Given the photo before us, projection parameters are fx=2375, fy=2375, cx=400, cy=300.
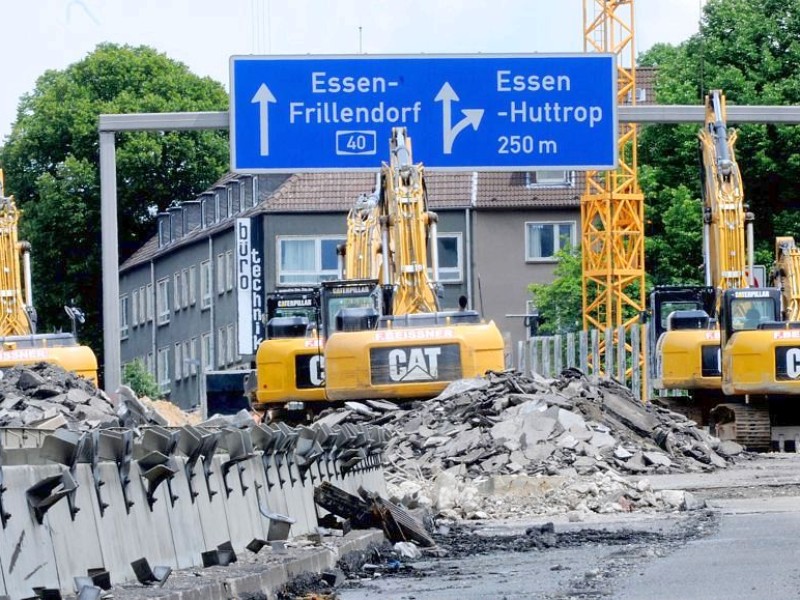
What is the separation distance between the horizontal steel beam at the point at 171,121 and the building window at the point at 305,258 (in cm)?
5077

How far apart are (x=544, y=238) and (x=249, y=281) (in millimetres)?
10100

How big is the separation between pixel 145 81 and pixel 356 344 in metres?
56.0

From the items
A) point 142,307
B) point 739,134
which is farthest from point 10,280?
point 142,307

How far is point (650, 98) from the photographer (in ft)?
266

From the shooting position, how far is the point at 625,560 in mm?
14945

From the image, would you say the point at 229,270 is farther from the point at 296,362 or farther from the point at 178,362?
the point at 296,362

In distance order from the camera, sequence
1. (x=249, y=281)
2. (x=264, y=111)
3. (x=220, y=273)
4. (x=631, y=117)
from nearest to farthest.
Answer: (x=264, y=111) < (x=631, y=117) < (x=249, y=281) < (x=220, y=273)

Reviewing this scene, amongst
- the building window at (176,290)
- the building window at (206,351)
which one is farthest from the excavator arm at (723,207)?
the building window at (176,290)

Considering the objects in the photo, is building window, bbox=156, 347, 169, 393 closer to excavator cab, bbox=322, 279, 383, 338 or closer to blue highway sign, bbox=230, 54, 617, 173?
excavator cab, bbox=322, 279, 383, 338

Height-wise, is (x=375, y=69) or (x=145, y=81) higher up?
(x=145, y=81)

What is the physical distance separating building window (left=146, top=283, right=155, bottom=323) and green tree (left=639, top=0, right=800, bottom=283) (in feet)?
110

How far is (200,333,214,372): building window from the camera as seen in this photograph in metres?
87.3

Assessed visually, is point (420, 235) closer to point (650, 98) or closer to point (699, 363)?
point (699, 363)

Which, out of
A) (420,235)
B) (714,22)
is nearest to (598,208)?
(714,22)
